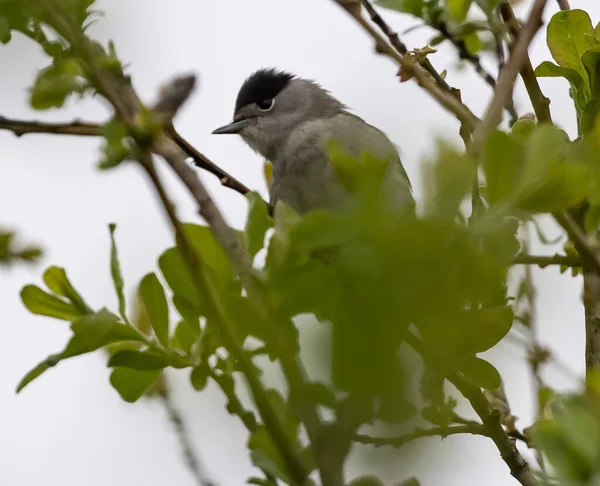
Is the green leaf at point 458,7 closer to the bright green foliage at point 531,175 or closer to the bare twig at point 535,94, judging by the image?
the bare twig at point 535,94

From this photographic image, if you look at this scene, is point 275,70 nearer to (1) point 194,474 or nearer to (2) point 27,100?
(1) point 194,474

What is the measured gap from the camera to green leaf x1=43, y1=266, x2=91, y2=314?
1188 millimetres

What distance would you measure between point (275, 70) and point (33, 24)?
3436 mm

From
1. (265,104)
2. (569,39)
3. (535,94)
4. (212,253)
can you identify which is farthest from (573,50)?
(265,104)

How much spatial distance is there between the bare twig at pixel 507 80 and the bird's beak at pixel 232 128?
9.59 feet

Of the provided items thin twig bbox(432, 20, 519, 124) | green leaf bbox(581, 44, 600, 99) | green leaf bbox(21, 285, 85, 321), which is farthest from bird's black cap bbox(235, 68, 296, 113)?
green leaf bbox(21, 285, 85, 321)

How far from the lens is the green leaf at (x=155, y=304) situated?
45.4 inches

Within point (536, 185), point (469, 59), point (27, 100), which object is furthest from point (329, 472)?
point (469, 59)

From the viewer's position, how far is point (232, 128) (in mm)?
4023

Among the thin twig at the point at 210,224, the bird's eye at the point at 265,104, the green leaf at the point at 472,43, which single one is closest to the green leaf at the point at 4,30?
the thin twig at the point at 210,224

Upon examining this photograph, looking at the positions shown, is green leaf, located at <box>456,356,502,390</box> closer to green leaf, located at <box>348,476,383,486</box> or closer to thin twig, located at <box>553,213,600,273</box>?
thin twig, located at <box>553,213,600,273</box>

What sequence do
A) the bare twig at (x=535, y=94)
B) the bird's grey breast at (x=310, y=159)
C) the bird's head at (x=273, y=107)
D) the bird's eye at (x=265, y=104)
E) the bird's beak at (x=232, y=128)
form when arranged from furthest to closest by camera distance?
1. the bird's eye at (x=265, y=104)
2. the bird's beak at (x=232, y=128)
3. the bird's head at (x=273, y=107)
4. the bird's grey breast at (x=310, y=159)
5. the bare twig at (x=535, y=94)

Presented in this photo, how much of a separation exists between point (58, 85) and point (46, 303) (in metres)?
0.38

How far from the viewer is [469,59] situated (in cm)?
226
